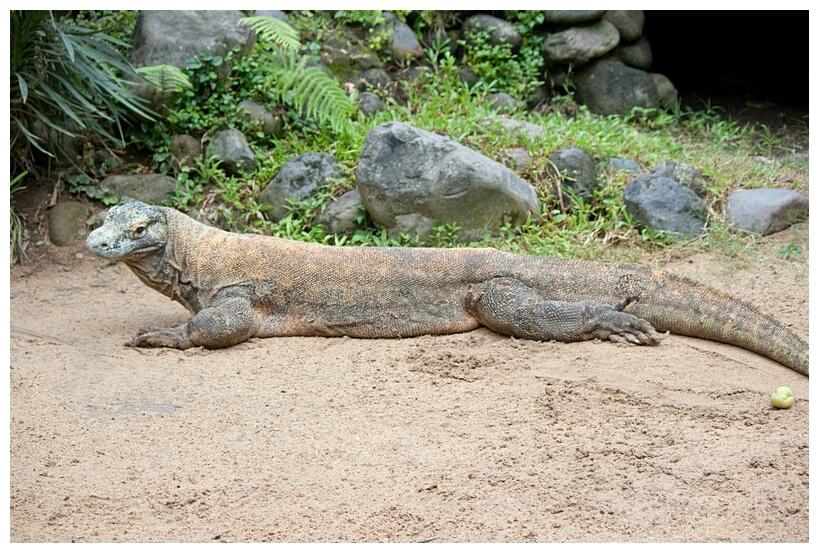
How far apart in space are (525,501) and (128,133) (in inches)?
228

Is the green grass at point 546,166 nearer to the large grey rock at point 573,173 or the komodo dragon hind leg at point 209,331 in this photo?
the large grey rock at point 573,173

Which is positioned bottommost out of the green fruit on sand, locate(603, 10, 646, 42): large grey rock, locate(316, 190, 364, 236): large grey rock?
locate(316, 190, 364, 236): large grey rock

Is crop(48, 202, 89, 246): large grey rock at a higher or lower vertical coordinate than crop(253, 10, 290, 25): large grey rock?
lower

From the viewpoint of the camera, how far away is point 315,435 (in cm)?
363

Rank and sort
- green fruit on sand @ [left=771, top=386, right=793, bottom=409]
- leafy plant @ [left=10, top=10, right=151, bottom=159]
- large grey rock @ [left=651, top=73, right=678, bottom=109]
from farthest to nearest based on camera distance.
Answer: large grey rock @ [left=651, top=73, right=678, bottom=109], leafy plant @ [left=10, top=10, right=151, bottom=159], green fruit on sand @ [left=771, top=386, right=793, bottom=409]

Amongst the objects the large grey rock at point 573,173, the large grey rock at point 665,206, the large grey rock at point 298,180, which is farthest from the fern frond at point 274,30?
the large grey rock at point 665,206

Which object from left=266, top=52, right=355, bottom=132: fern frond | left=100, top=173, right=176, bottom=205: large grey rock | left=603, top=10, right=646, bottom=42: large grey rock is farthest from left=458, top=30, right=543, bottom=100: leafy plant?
left=100, top=173, right=176, bottom=205: large grey rock

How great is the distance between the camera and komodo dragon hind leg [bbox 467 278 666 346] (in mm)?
4527

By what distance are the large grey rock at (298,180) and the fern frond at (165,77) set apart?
4.05ft

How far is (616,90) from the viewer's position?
888 cm

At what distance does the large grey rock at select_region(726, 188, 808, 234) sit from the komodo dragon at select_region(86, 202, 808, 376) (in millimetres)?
1931

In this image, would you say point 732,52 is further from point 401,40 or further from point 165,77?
point 165,77

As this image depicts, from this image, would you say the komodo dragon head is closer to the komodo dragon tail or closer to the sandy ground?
the sandy ground

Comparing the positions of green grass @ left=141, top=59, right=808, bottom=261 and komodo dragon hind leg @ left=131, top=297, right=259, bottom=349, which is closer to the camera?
komodo dragon hind leg @ left=131, top=297, right=259, bottom=349
